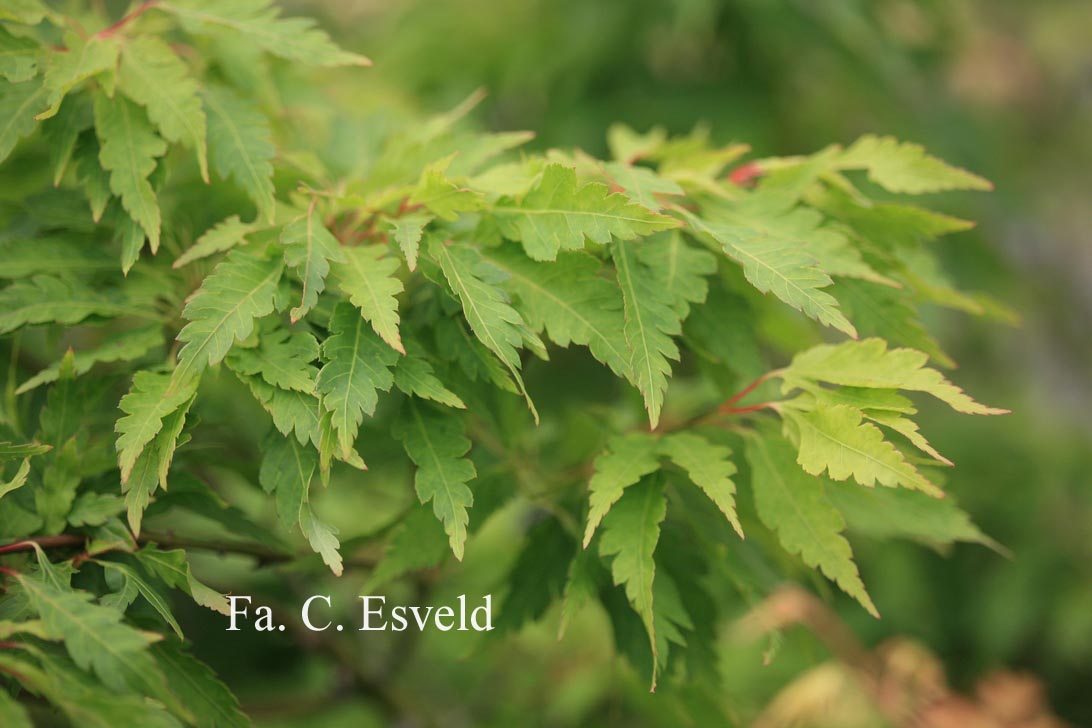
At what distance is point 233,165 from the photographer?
104 cm

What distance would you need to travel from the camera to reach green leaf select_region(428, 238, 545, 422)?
0.89 m

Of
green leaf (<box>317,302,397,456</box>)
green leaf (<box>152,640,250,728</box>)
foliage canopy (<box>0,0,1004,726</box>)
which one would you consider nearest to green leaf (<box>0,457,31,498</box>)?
foliage canopy (<box>0,0,1004,726</box>)

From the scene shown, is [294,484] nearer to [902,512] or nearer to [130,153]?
[130,153]

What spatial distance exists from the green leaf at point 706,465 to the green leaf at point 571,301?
136mm

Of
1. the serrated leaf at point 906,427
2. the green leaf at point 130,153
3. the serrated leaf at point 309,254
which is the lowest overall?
the serrated leaf at point 906,427

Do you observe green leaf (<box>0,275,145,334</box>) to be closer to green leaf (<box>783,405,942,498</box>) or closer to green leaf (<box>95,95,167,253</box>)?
green leaf (<box>95,95,167,253</box>)

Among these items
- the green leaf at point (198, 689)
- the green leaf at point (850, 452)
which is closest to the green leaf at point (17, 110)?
the green leaf at point (198, 689)

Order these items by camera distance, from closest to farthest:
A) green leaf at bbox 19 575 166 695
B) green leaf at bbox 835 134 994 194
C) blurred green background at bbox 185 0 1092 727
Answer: green leaf at bbox 19 575 166 695 < green leaf at bbox 835 134 994 194 < blurred green background at bbox 185 0 1092 727

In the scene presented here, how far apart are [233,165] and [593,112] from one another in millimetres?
1475

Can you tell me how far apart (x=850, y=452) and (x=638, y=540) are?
24cm

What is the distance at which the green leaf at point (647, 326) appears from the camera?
903mm

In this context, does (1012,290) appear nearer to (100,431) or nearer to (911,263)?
(911,263)

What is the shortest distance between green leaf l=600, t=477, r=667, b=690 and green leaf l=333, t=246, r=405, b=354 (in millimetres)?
305

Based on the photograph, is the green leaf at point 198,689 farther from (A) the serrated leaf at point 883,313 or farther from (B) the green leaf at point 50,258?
(A) the serrated leaf at point 883,313
